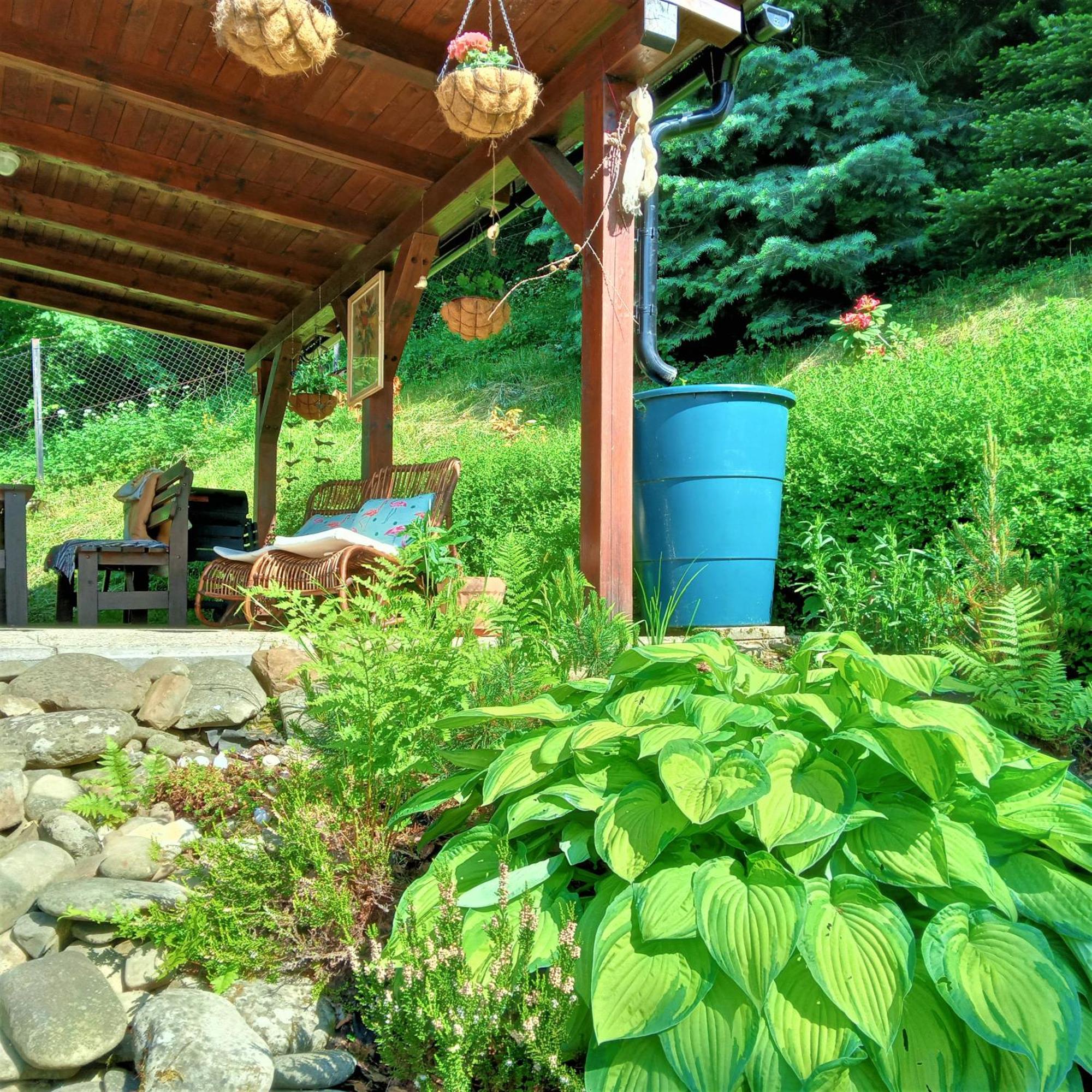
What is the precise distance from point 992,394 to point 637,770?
2932mm

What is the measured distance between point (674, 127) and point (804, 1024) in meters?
3.62

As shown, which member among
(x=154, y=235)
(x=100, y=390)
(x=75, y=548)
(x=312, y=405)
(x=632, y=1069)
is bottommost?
(x=632, y=1069)

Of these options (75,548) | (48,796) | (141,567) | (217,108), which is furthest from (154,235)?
(48,796)

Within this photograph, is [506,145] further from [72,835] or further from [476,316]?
[72,835]

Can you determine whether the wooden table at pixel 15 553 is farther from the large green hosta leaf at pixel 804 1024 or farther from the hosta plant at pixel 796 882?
the large green hosta leaf at pixel 804 1024

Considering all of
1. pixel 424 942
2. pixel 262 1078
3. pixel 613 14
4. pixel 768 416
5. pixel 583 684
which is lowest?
pixel 262 1078

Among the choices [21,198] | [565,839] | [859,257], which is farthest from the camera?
[859,257]

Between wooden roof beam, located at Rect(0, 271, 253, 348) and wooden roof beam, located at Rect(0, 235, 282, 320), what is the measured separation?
0.46m

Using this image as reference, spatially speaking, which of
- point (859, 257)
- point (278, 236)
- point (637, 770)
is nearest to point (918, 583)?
point (637, 770)

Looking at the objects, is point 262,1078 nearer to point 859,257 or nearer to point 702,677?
point 702,677

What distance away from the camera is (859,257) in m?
10.3

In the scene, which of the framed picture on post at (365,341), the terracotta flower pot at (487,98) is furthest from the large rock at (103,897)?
the framed picture on post at (365,341)

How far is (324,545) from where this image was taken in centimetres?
438

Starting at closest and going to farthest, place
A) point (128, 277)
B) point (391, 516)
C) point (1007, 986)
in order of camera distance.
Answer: point (1007, 986) < point (391, 516) < point (128, 277)
